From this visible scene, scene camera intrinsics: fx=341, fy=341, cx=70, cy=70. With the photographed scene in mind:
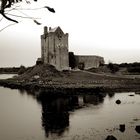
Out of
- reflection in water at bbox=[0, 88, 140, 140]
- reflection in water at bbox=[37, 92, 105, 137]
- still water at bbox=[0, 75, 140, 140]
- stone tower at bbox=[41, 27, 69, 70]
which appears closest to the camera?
still water at bbox=[0, 75, 140, 140]

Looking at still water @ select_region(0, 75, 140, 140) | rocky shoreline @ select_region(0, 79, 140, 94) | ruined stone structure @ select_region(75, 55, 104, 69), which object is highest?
ruined stone structure @ select_region(75, 55, 104, 69)

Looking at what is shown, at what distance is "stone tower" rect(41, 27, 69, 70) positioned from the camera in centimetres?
8400

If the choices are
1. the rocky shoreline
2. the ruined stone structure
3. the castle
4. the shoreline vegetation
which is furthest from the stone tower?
the rocky shoreline

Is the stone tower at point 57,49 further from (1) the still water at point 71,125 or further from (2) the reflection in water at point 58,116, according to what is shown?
(1) the still water at point 71,125

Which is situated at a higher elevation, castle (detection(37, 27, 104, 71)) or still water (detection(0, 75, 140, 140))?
castle (detection(37, 27, 104, 71))

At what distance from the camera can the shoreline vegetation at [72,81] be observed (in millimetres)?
68250

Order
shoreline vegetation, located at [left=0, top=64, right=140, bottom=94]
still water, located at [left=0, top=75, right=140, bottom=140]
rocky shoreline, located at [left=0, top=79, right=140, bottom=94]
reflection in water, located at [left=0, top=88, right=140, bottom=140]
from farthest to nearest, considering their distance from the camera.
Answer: shoreline vegetation, located at [left=0, top=64, right=140, bottom=94]
rocky shoreline, located at [left=0, top=79, right=140, bottom=94]
reflection in water, located at [left=0, top=88, right=140, bottom=140]
still water, located at [left=0, top=75, right=140, bottom=140]

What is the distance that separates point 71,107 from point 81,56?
46.2 m

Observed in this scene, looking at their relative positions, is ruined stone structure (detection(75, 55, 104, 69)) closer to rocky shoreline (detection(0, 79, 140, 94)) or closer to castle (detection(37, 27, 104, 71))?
castle (detection(37, 27, 104, 71))

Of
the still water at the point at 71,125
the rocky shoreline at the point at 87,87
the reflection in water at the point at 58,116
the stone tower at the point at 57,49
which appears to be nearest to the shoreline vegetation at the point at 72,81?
the rocky shoreline at the point at 87,87

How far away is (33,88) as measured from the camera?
75.3 meters

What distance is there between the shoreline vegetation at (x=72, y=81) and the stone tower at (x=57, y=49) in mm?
1782

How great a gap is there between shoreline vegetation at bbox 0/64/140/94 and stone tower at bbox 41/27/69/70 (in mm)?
1782

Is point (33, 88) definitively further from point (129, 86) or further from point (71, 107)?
point (71, 107)
